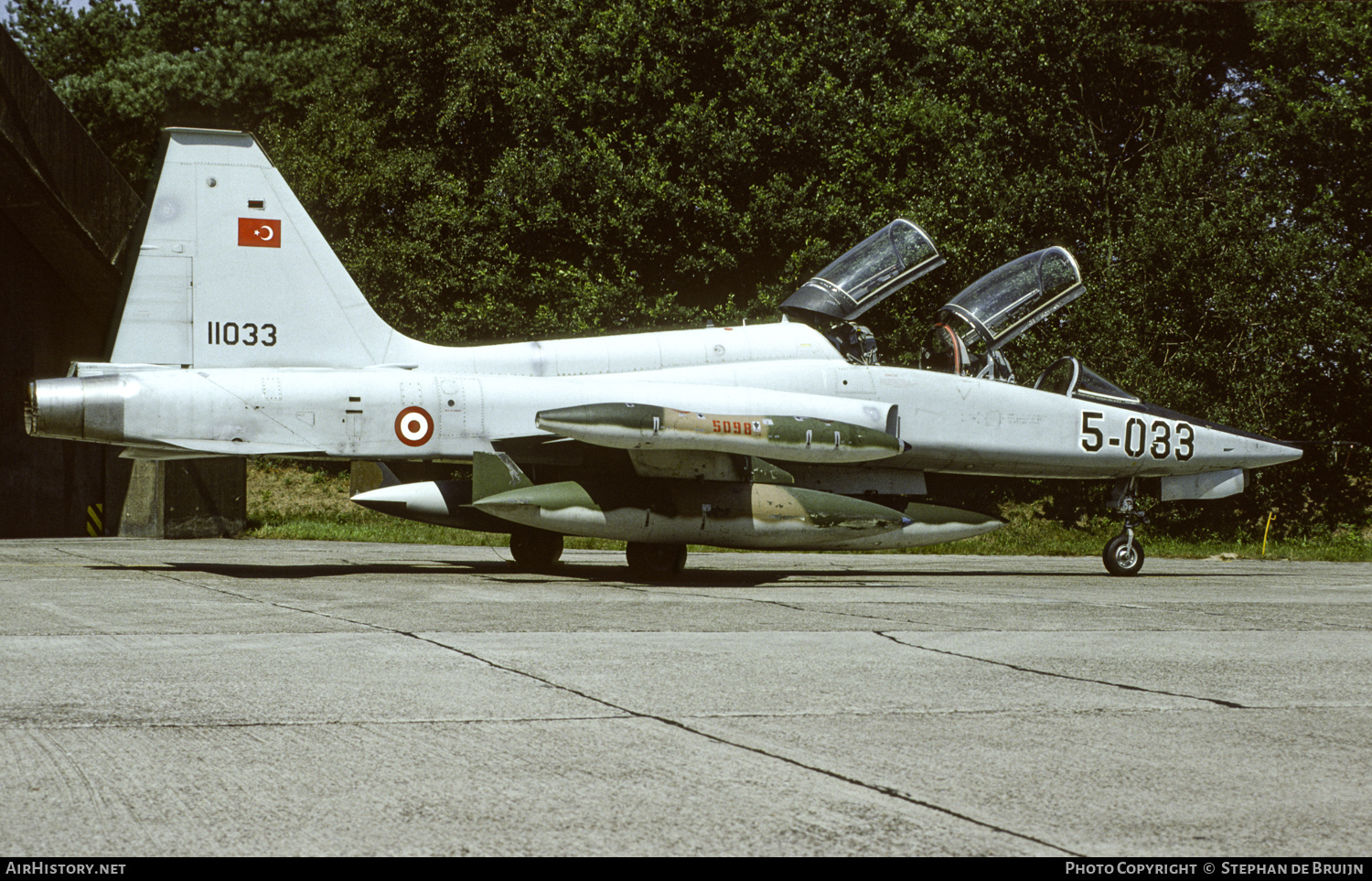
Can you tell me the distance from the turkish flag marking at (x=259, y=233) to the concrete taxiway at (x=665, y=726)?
3554 mm

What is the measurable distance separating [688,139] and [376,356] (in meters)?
18.8

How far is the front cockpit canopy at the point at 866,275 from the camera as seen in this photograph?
49.8ft

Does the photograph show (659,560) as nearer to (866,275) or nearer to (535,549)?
(535,549)

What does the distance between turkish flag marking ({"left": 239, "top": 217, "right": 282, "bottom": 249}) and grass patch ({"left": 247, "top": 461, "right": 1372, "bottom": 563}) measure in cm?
891

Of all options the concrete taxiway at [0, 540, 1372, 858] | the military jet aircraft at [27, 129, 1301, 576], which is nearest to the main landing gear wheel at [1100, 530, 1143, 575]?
the military jet aircraft at [27, 129, 1301, 576]

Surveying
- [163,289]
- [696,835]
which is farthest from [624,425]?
[696,835]

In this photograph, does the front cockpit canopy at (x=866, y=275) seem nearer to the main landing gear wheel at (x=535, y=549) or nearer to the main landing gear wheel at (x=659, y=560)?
the main landing gear wheel at (x=659, y=560)

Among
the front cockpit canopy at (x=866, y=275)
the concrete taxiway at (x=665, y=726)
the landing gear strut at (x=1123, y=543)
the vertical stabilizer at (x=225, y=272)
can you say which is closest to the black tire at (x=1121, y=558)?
the landing gear strut at (x=1123, y=543)

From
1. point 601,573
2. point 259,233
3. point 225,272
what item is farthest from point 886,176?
point 225,272

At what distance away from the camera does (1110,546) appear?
16.7m

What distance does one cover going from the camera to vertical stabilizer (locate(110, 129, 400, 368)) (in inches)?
494
